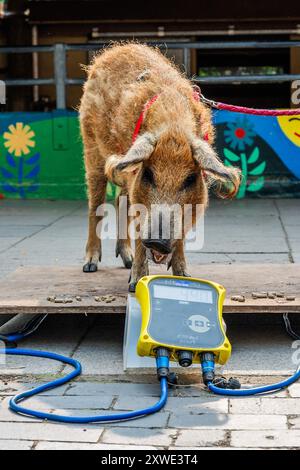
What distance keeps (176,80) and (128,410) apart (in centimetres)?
272

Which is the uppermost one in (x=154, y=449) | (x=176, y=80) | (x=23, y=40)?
(x=23, y=40)

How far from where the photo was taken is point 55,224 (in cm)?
1138

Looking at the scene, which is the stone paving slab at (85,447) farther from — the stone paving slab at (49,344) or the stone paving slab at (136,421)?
the stone paving slab at (49,344)

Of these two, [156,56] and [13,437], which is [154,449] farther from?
[156,56]

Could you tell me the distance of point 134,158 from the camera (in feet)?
17.3

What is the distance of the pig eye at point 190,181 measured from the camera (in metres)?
5.51

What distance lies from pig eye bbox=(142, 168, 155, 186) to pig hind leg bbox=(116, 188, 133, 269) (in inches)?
65.2

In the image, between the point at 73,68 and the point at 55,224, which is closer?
the point at 55,224

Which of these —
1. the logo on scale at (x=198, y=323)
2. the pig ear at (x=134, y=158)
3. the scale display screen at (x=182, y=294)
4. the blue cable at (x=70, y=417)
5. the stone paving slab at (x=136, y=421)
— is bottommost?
the stone paving slab at (x=136, y=421)

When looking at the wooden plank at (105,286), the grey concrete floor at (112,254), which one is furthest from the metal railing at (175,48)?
the wooden plank at (105,286)

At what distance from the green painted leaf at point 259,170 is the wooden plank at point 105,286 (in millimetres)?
6535

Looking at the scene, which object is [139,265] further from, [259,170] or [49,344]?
[259,170]

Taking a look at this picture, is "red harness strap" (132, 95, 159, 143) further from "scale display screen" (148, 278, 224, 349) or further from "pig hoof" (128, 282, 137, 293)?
"scale display screen" (148, 278, 224, 349)

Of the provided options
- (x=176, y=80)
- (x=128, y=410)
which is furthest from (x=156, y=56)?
(x=128, y=410)
